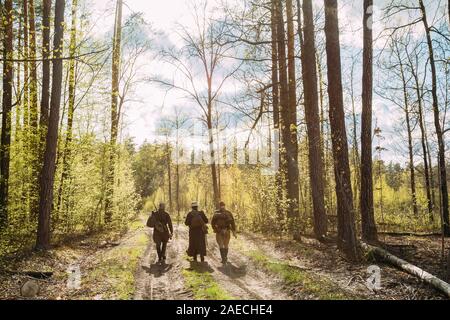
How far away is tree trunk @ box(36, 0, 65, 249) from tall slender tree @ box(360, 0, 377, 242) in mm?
9823

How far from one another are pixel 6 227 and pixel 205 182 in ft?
122

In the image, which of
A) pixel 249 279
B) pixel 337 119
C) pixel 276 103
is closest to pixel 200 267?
pixel 249 279

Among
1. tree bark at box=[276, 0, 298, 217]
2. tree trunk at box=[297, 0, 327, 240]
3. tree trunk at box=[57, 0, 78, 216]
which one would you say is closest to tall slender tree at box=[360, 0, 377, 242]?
tree trunk at box=[297, 0, 327, 240]

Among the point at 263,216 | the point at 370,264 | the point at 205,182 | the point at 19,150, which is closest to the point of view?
the point at 370,264

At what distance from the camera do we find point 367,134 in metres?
11.6

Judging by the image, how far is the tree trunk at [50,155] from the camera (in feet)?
41.3

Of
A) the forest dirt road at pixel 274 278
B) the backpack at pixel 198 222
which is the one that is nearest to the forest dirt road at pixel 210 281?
the forest dirt road at pixel 274 278

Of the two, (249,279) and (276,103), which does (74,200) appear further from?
(276,103)

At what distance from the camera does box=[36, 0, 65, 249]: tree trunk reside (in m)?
12.6

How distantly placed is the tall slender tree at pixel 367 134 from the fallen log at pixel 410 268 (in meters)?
1.12
